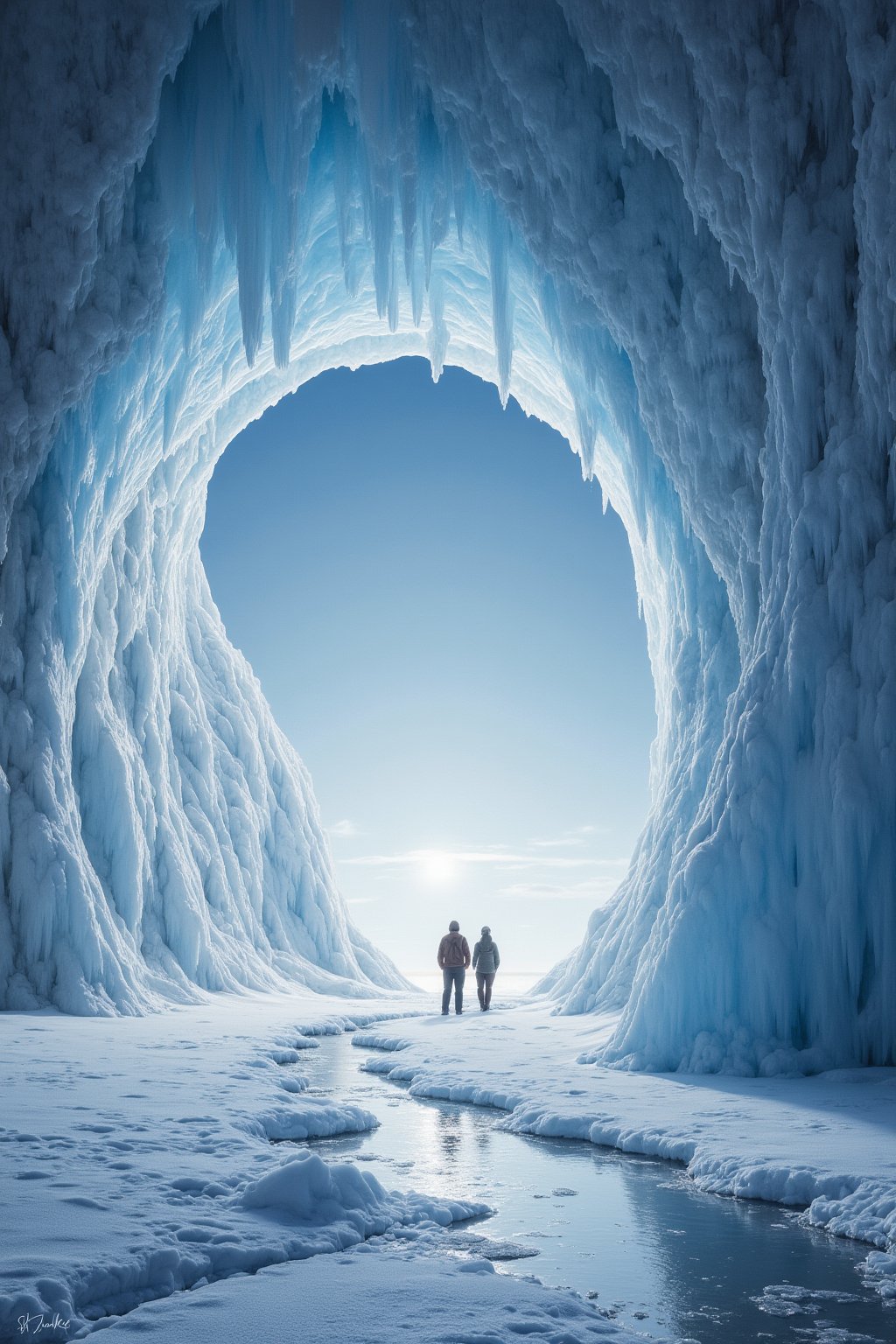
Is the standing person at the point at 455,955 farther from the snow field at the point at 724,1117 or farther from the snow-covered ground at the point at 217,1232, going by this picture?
the snow-covered ground at the point at 217,1232

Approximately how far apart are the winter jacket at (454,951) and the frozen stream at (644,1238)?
9.69 m

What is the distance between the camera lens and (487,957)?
671 inches

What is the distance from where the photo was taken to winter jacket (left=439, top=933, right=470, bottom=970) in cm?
1648

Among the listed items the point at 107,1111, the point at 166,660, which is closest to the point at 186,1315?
the point at 107,1111

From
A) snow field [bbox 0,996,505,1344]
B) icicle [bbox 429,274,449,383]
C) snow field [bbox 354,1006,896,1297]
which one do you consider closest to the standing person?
snow field [bbox 354,1006,896,1297]

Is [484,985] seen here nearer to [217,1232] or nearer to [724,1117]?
[724,1117]

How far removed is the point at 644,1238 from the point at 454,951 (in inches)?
488

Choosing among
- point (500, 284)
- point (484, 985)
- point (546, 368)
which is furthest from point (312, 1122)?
point (546, 368)

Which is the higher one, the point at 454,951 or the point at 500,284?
the point at 500,284

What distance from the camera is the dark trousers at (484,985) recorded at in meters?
17.1

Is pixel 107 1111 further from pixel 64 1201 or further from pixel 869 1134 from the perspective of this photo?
pixel 869 1134
